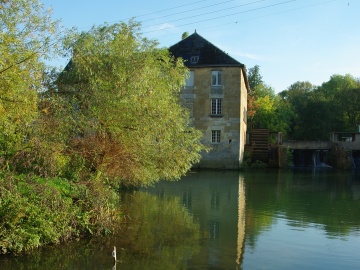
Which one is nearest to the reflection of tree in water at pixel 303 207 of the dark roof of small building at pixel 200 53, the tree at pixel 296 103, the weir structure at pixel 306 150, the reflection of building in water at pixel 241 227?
the reflection of building in water at pixel 241 227

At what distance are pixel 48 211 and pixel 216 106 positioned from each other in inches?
1046

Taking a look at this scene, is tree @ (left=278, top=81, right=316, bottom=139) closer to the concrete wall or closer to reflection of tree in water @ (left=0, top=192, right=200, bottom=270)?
the concrete wall

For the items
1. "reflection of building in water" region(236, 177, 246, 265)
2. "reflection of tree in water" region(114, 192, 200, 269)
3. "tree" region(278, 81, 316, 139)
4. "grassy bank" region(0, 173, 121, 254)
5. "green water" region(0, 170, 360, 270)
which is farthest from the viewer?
"tree" region(278, 81, 316, 139)

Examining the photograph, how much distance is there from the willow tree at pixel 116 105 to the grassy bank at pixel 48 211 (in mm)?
1412

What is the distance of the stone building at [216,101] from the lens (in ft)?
111

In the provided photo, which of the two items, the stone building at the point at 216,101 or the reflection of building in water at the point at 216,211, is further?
the stone building at the point at 216,101

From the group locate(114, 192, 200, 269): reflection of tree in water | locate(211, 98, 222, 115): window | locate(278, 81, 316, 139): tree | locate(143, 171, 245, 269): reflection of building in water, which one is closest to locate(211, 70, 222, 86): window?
locate(211, 98, 222, 115): window

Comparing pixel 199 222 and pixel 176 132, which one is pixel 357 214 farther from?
pixel 176 132

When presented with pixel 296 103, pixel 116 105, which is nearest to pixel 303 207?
pixel 116 105

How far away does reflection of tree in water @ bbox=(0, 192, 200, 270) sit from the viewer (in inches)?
333

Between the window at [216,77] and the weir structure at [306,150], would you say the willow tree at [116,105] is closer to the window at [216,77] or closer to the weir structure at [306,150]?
the window at [216,77]

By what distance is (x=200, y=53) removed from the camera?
1363 inches

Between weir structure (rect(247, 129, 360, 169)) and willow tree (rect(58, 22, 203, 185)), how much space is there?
83.4 ft

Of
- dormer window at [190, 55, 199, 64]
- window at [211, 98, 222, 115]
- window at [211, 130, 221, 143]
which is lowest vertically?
window at [211, 130, 221, 143]
